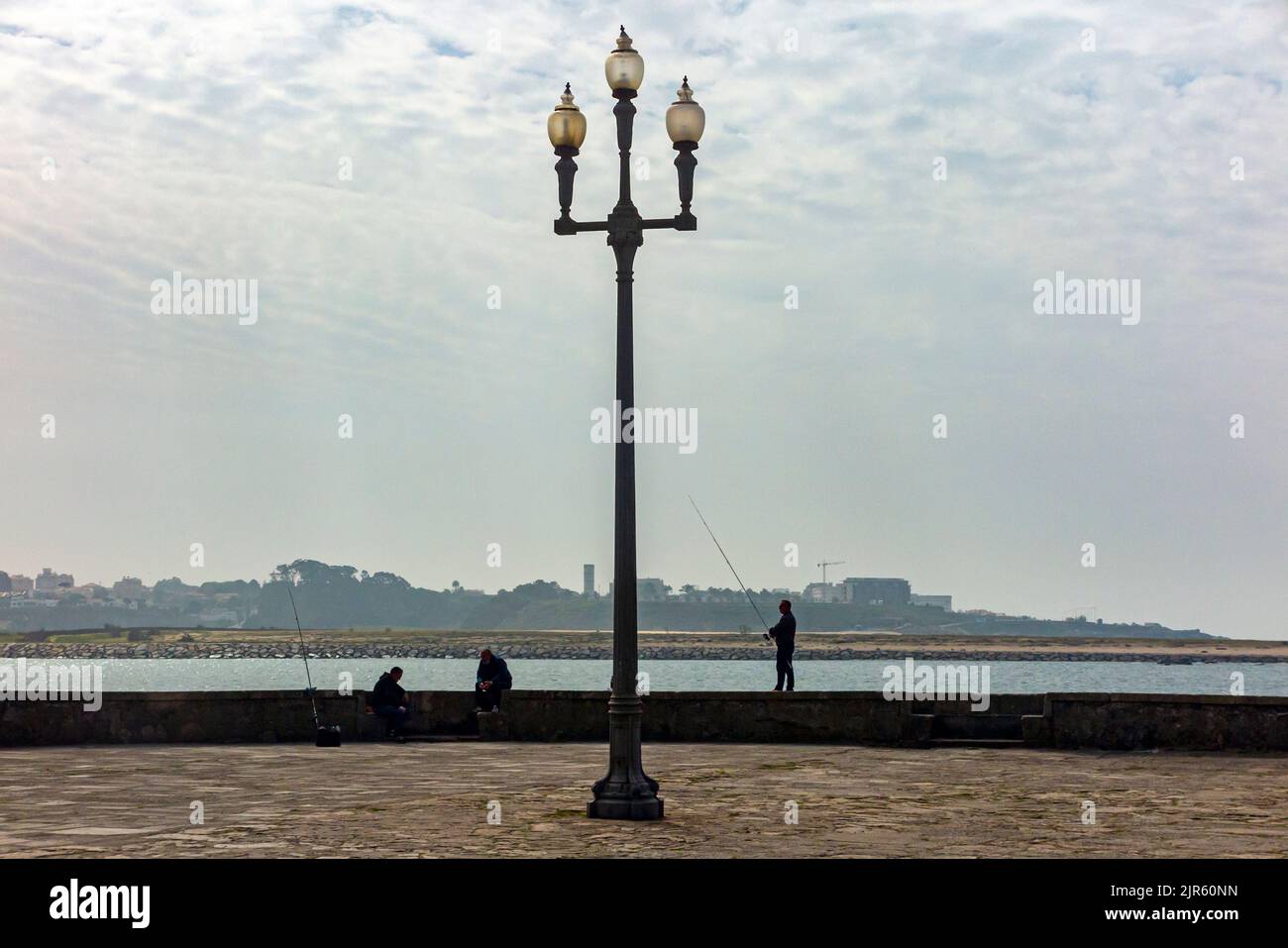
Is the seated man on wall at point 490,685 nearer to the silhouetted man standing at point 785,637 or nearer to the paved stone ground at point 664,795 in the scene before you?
the paved stone ground at point 664,795

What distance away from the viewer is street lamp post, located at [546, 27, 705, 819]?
12.6 meters

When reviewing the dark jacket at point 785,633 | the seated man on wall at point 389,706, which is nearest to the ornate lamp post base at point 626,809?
the seated man on wall at point 389,706

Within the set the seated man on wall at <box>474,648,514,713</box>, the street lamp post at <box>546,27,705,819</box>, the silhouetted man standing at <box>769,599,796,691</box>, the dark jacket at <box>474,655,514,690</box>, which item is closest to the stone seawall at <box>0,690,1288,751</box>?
the seated man on wall at <box>474,648,514,713</box>

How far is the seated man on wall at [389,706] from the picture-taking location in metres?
21.2

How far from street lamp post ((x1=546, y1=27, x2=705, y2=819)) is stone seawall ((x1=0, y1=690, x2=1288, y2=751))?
7.76 meters

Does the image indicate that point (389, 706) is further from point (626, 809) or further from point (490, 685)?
point (626, 809)

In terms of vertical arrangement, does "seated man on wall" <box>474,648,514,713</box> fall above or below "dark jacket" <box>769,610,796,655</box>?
below

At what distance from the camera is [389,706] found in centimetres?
2127

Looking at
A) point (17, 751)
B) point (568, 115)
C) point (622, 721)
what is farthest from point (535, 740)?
point (568, 115)

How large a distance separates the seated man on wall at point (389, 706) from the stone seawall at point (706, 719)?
0.58ft

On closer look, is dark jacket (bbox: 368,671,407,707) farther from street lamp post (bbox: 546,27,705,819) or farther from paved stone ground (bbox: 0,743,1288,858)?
street lamp post (bbox: 546,27,705,819)

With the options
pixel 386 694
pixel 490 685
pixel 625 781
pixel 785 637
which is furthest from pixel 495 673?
pixel 625 781
